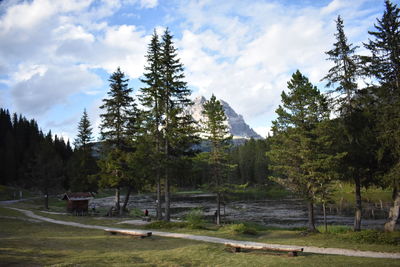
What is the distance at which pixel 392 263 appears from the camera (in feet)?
38.4

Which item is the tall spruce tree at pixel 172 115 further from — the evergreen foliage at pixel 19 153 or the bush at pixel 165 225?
the evergreen foliage at pixel 19 153

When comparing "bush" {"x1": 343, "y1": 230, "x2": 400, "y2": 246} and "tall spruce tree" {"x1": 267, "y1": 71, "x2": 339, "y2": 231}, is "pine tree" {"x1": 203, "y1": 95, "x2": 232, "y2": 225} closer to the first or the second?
"tall spruce tree" {"x1": 267, "y1": 71, "x2": 339, "y2": 231}

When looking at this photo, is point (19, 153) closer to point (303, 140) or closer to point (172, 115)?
point (172, 115)

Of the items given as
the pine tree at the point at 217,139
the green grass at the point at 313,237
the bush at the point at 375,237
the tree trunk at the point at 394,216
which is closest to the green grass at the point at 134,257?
the green grass at the point at 313,237

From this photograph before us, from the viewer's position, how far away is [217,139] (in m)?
28.6

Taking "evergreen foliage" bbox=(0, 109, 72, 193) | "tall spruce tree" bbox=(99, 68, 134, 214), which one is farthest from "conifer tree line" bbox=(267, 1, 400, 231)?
"evergreen foliage" bbox=(0, 109, 72, 193)

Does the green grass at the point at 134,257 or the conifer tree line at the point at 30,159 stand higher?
the conifer tree line at the point at 30,159

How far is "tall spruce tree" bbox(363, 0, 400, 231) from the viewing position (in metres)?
17.9

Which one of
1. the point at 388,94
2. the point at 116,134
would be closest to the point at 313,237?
the point at 388,94

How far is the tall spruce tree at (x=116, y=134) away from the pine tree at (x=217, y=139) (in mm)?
10623

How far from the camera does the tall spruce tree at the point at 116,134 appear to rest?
32719 millimetres

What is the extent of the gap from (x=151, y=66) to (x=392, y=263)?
82.4 feet

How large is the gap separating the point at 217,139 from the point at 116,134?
12804 mm

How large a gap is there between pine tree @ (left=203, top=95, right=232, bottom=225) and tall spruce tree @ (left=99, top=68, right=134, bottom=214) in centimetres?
1062
